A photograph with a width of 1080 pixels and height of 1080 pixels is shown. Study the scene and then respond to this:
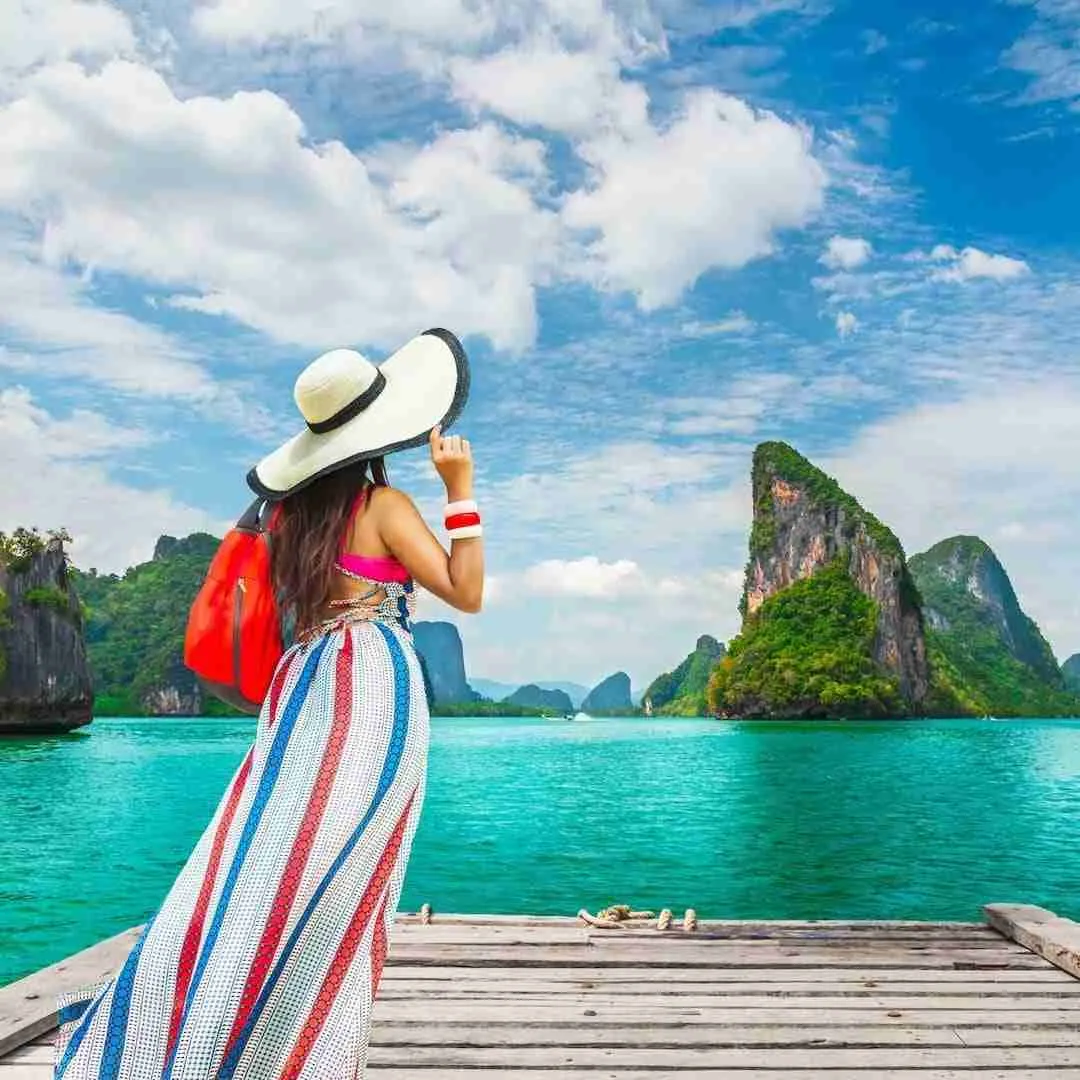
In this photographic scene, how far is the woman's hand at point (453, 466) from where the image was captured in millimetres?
2195

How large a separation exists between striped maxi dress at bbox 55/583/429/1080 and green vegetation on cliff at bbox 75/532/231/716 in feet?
305

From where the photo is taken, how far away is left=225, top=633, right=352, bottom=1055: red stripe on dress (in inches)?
77.5

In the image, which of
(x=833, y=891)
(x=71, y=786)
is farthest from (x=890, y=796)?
(x=71, y=786)

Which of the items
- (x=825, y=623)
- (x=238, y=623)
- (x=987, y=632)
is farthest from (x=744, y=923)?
(x=987, y=632)

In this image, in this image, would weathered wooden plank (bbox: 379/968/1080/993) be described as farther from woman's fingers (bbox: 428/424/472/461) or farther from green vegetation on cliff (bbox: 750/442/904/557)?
green vegetation on cliff (bbox: 750/442/904/557)

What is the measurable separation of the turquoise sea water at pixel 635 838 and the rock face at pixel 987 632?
84475 millimetres

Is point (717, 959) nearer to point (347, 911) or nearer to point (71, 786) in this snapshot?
point (347, 911)

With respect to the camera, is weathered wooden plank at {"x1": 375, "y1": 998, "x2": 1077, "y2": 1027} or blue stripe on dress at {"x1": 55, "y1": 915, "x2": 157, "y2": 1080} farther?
weathered wooden plank at {"x1": 375, "y1": 998, "x2": 1077, "y2": 1027}

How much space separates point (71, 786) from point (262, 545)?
28.3 meters

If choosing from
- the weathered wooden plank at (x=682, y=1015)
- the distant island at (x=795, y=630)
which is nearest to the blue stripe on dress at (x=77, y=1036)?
the weathered wooden plank at (x=682, y=1015)

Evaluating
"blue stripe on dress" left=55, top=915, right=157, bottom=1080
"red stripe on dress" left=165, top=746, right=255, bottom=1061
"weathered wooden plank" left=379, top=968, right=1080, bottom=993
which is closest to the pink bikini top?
"red stripe on dress" left=165, top=746, right=255, bottom=1061

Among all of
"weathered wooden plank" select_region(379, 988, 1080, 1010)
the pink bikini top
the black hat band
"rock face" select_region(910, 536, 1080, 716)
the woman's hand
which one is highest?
"rock face" select_region(910, 536, 1080, 716)

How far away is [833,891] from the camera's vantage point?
13.6 m

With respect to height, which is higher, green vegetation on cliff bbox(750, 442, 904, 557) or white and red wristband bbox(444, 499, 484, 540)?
green vegetation on cliff bbox(750, 442, 904, 557)
